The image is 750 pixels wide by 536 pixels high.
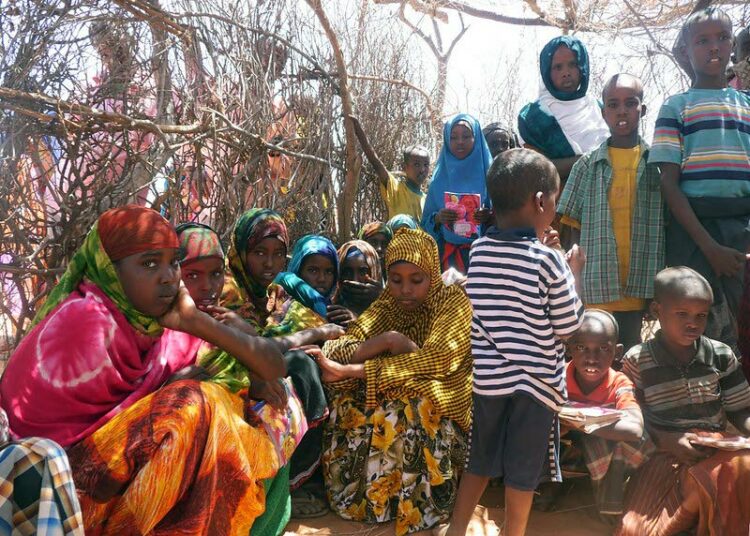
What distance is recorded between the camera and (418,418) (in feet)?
11.0

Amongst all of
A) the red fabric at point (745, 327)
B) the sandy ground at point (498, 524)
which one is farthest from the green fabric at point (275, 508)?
the red fabric at point (745, 327)

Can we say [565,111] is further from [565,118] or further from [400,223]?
[400,223]

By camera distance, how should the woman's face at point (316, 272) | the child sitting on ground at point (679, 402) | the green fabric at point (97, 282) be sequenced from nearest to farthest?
the green fabric at point (97, 282), the child sitting on ground at point (679, 402), the woman's face at point (316, 272)

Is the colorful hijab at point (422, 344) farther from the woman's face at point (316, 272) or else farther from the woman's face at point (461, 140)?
the woman's face at point (461, 140)

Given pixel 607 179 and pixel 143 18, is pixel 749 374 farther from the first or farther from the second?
pixel 143 18

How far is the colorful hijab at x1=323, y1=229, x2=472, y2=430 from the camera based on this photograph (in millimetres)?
3367

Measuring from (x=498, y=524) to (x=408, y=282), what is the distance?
1.34m

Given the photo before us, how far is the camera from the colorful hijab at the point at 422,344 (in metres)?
3.37

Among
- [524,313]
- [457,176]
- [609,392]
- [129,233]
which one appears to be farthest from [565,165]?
[129,233]

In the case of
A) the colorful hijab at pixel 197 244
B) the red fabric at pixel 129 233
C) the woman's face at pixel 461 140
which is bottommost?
the colorful hijab at pixel 197 244

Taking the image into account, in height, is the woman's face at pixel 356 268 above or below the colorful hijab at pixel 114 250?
below

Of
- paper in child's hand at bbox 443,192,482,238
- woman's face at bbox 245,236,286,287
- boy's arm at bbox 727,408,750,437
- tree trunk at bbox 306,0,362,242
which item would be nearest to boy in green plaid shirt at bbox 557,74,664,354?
boy's arm at bbox 727,408,750,437

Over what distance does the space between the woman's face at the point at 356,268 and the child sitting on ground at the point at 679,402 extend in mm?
1691

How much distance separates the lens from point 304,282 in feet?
13.2
